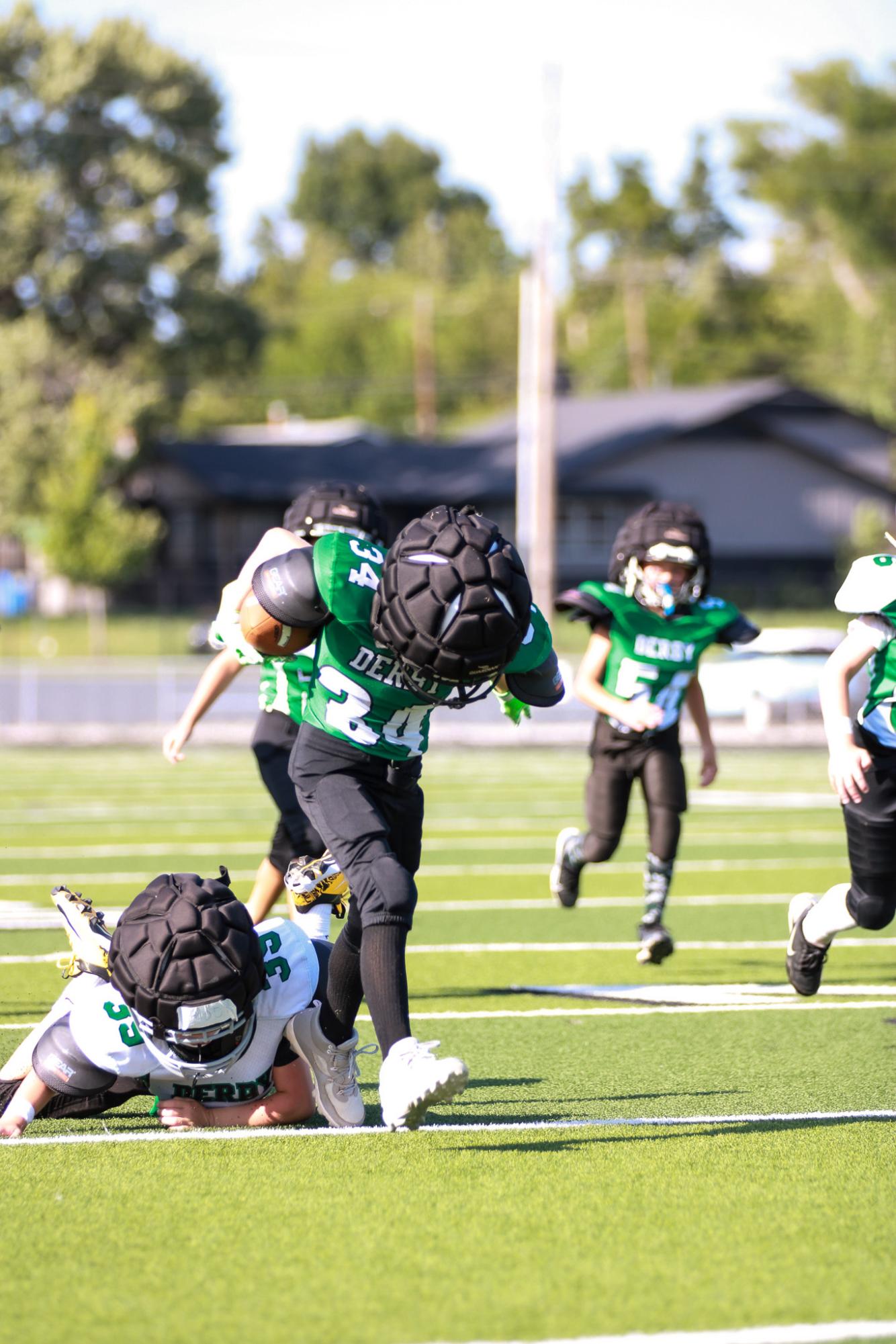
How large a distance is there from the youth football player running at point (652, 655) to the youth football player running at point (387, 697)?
2.65 m

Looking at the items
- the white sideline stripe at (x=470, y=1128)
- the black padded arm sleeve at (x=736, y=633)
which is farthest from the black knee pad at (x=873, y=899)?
the black padded arm sleeve at (x=736, y=633)

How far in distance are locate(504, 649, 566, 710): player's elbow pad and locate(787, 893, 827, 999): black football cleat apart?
1771 millimetres

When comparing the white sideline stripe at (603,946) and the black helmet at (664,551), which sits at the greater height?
the black helmet at (664,551)

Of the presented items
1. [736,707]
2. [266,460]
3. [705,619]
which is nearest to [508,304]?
A: [266,460]

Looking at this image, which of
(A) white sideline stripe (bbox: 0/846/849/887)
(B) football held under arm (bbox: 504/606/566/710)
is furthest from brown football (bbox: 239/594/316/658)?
(A) white sideline stripe (bbox: 0/846/849/887)

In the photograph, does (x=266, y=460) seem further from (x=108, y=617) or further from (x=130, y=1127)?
(x=130, y=1127)

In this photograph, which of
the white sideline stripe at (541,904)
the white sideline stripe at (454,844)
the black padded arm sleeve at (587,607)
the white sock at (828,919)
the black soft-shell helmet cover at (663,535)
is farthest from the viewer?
the white sideline stripe at (454,844)

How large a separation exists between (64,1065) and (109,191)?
46.5 meters

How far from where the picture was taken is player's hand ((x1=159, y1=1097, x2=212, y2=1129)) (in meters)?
4.85

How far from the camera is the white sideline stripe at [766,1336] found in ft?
10.9

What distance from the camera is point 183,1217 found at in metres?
4.06

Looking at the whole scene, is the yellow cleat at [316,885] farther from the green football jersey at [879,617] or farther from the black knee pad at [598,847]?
the black knee pad at [598,847]

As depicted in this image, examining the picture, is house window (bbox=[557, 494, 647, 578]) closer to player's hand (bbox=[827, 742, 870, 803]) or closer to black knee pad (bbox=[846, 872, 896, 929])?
black knee pad (bbox=[846, 872, 896, 929])

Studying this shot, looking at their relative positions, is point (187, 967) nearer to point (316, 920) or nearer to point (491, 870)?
point (316, 920)
